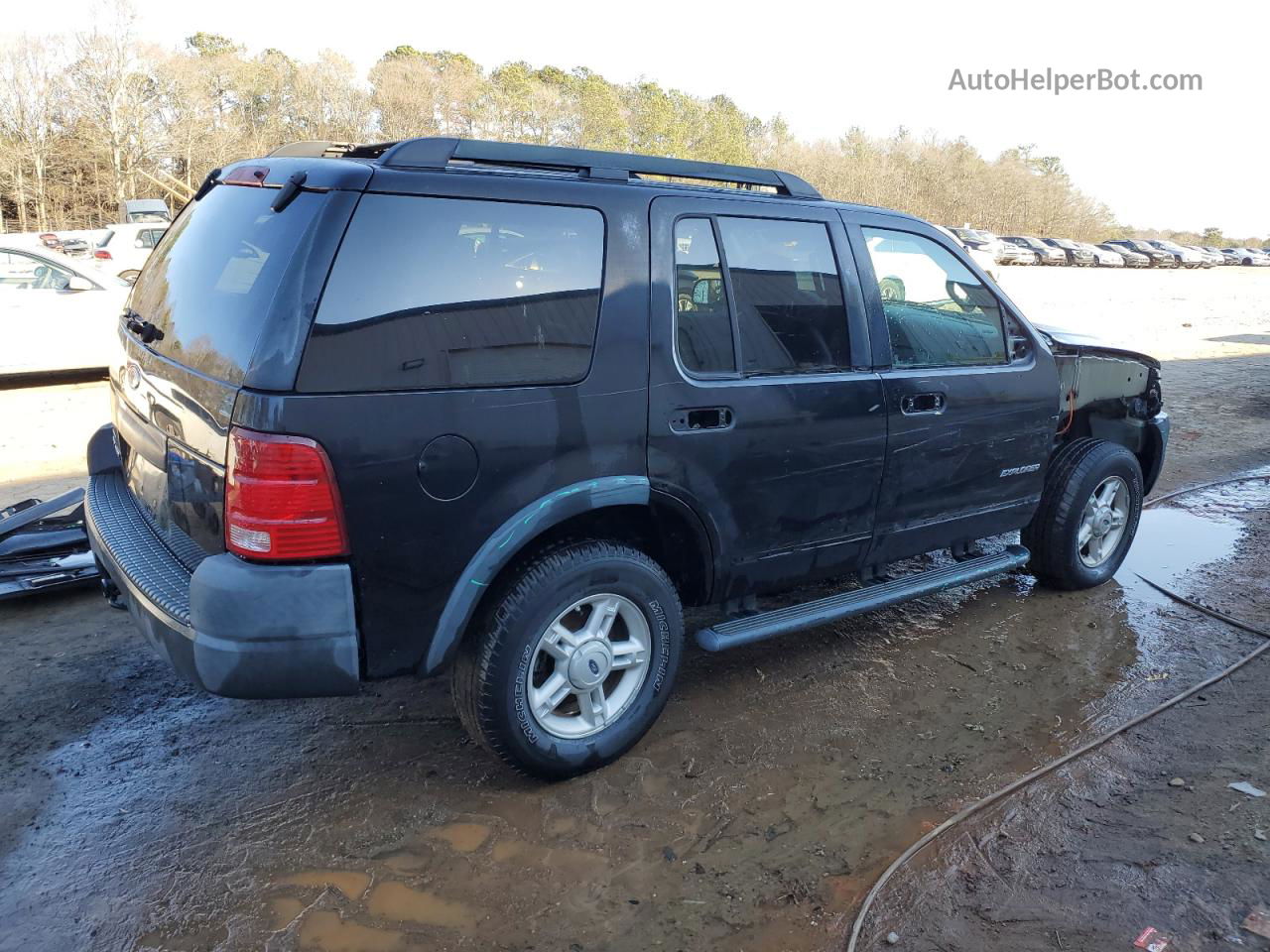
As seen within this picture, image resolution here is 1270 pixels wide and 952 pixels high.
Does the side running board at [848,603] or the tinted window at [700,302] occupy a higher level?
the tinted window at [700,302]

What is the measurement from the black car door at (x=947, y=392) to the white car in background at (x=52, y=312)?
28.5 ft

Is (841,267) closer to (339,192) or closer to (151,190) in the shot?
(339,192)

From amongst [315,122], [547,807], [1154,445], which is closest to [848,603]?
[547,807]

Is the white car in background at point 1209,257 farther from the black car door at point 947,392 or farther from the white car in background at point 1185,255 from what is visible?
the black car door at point 947,392

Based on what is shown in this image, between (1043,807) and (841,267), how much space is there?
2.06 metres

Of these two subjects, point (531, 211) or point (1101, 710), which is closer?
point (531, 211)

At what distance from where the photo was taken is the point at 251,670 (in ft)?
8.51

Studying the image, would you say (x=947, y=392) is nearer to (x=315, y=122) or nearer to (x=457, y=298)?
(x=457, y=298)

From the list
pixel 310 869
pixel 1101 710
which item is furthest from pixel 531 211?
pixel 1101 710

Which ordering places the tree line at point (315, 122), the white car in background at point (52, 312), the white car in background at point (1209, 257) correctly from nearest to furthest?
the white car in background at point (52, 312) → the tree line at point (315, 122) → the white car in background at point (1209, 257)

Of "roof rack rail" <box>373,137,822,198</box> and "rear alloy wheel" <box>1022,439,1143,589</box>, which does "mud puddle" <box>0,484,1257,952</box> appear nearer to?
"rear alloy wheel" <box>1022,439,1143,589</box>

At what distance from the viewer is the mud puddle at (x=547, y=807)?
8.39 ft

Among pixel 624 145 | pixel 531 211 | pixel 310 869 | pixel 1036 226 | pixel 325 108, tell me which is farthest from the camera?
pixel 1036 226

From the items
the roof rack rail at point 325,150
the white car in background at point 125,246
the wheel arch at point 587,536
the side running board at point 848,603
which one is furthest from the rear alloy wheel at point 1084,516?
Answer: the white car in background at point 125,246
